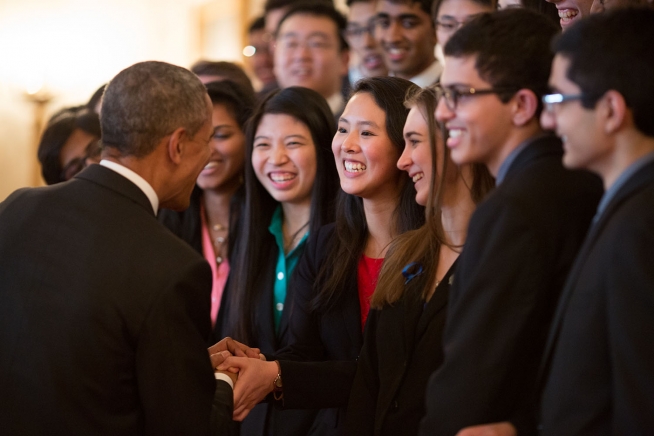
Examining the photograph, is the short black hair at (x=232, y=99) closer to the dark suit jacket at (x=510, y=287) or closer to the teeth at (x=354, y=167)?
the teeth at (x=354, y=167)

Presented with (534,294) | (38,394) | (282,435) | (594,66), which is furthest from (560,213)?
(282,435)

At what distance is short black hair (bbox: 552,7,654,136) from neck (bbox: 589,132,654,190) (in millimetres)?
20

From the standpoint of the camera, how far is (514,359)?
1785 millimetres

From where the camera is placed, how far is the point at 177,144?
2316mm

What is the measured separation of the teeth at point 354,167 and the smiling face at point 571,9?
86 cm

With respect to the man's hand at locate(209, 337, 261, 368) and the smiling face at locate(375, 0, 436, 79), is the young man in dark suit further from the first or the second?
the smiling face at locate(375, 0, 436, 79)

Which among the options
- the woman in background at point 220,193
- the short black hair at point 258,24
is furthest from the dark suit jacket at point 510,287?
the short black hair at point 258,24

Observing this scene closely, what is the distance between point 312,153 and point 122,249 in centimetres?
158

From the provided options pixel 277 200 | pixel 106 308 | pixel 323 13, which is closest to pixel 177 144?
pixel 106 308

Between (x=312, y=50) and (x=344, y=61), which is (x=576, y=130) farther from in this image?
(x=344, y=61)

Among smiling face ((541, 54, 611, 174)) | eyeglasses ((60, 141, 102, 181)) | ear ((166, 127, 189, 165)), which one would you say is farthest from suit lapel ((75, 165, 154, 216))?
eyeglasses ((60, 141, 102, 181))

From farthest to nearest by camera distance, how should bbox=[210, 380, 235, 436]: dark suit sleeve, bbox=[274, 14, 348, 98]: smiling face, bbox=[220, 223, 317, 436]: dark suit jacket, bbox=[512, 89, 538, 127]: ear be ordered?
bbox=[274, 14, 348, 98]: smiling face → bbox=[220, 223, 317, 436]: dark suit jacket → bbox=[210, 380, 235, 436]: dark suit sleeve → bbox=[512, 89, 538, 127]: ear

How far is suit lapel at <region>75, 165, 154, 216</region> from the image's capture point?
7.25ft

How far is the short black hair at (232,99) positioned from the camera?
13.3ft
